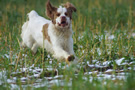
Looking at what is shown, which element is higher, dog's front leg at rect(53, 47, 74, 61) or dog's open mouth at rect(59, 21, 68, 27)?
dog's open mouth at rect(59, 21, 68, 27)

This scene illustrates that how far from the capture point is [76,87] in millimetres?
2727

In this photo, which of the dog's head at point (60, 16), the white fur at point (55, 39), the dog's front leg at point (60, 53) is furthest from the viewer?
the white fur at point (55, 39)

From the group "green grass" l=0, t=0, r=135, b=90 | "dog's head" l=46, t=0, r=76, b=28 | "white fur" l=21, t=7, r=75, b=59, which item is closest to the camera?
"green grass" l=0, t=0, r=135, b=90

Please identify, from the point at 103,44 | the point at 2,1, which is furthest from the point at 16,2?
the point at 103,44

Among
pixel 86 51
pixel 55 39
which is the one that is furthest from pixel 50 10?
pixel 86 51

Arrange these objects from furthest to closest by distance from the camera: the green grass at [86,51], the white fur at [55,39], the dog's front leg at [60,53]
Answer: the white fur at [55,39] < the dog's front leg at [60,53] < the green grass at [86,51]

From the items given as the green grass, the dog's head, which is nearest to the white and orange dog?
the dog's head

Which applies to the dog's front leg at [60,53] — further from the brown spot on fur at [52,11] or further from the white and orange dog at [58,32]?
the brown spot on fur at [52,11]

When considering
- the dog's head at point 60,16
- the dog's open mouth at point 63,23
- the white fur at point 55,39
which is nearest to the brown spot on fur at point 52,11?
the dog's head at point 60,16

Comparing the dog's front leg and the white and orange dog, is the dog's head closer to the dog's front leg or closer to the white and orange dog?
the white and orange dog

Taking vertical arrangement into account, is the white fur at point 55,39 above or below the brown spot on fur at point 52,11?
below

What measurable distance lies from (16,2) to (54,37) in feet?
25.7

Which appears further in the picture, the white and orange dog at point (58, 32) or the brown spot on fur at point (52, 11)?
the brown spot on fur at point (52, 11)

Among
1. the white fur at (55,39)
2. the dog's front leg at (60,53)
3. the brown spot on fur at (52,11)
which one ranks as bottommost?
the dog's front leg at (60,53)
